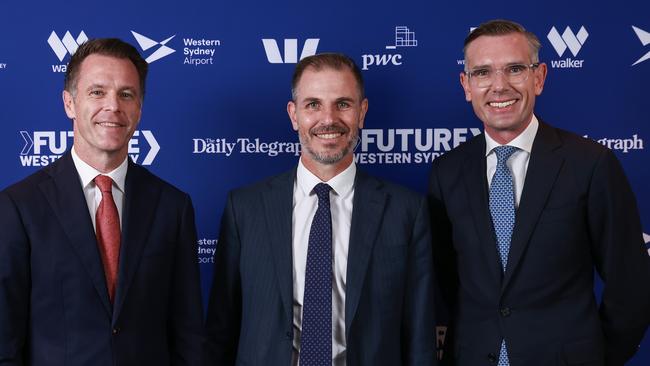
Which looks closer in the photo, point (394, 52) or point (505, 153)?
point (505, 153)

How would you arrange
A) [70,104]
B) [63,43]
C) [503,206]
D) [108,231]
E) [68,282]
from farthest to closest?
[63,43] < [503,206] < [70,104] < [108,231] < [68,282]

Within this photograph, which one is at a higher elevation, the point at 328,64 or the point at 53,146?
the point at 328,64

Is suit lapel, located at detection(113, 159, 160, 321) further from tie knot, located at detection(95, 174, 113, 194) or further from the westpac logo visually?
the westpac logo

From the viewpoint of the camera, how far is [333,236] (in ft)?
7.79

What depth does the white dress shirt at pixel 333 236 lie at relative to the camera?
7.54 ft

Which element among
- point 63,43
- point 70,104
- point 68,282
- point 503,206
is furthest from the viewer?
point 63,43

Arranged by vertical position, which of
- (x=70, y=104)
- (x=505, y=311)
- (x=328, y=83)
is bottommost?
(x=505, y=311)

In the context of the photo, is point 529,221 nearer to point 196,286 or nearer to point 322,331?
point 322,331

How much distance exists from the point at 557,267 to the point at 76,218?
1.52 meters

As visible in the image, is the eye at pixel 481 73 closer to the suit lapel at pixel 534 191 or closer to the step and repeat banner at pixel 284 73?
the suit lapel at pixel 534 191

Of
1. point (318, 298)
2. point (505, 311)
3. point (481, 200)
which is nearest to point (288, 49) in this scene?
point (481, 200)

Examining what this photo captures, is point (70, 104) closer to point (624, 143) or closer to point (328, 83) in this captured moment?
point (328, 83)

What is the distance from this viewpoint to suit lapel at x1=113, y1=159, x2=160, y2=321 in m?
2.14

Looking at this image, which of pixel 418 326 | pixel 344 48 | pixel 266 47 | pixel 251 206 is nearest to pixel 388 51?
pixel 344 48
